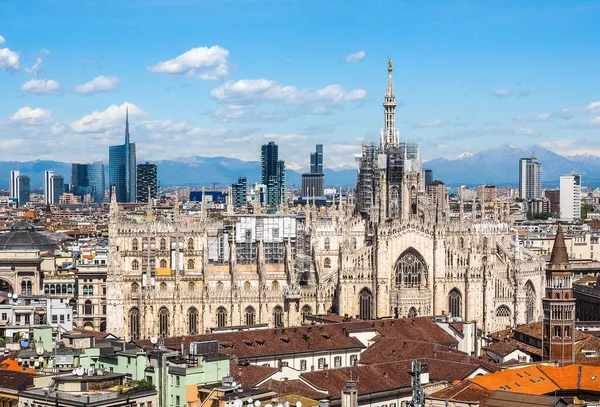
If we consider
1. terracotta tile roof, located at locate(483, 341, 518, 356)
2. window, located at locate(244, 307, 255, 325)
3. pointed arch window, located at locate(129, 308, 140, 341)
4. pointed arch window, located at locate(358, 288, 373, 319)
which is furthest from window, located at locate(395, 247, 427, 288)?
pointed arch window, located at locate(129, 308, 140, 341)

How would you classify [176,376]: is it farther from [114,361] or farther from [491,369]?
[491,369]

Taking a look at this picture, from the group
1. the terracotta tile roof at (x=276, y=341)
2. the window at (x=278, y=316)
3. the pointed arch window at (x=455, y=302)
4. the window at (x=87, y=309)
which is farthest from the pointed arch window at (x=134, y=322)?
the pointed arch window at (x=455, y=302)

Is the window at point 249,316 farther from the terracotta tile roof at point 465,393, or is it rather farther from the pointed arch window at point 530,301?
the terracotta tile roof at point 465,393

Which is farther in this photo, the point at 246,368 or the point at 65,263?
the point at 65,263

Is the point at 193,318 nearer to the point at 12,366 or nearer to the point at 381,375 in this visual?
the point at 381,375

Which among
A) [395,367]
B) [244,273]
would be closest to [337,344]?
[395,367]

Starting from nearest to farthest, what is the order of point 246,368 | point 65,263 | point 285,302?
point 246,368
point 285,302
point 65,263

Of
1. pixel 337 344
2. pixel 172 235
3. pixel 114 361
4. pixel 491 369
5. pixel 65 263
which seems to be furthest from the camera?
pixel 65 263
